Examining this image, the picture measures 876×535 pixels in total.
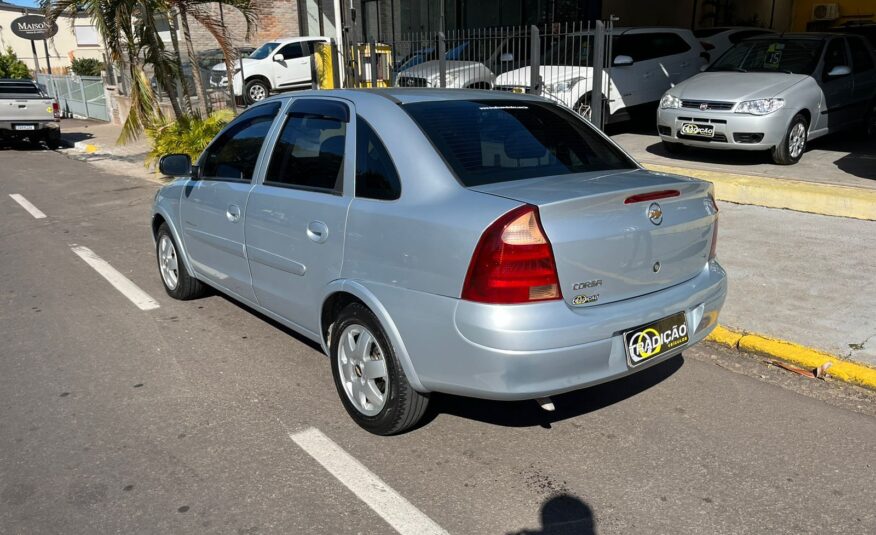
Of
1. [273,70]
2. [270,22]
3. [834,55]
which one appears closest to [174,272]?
[834,55]

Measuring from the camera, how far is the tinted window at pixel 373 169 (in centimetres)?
348

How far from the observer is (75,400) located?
419 centimetres

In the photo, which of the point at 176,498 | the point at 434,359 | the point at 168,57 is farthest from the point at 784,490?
the point at 168,57

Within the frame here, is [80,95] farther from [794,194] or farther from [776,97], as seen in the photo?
[794,194]

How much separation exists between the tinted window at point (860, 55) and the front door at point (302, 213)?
9.23 meters

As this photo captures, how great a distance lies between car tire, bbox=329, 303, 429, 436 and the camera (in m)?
3.48

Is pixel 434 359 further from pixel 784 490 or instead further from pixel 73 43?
pixel 73 43

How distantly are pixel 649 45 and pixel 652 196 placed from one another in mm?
10183

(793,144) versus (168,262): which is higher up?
(793,144)

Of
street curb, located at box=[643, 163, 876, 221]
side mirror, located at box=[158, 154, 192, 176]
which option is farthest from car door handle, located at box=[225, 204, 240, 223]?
street curb, located at box=[643, 163, 876, 221]

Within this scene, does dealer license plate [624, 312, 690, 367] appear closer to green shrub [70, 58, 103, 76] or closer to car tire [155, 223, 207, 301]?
car tire [155, 223, 207, 301]

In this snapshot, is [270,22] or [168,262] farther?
[270,22]

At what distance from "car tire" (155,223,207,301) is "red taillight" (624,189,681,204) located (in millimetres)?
3761

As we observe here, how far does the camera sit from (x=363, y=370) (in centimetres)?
365
